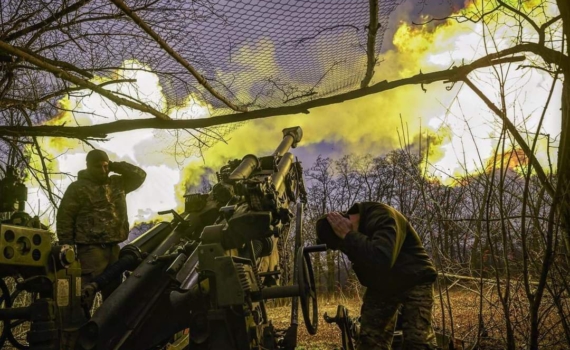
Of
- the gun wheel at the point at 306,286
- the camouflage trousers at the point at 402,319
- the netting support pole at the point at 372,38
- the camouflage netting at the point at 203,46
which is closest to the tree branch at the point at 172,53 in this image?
the camouflage netting at the point at 203,46

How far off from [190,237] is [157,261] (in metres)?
0.80

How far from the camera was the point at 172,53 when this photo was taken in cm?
451

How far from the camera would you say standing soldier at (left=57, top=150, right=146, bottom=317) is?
19.1ft

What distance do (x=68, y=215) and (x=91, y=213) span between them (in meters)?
0.27

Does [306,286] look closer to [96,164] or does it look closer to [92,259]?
[92,259]

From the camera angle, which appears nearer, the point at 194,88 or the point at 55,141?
the point at 194,88

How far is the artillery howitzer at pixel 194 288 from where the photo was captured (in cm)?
349

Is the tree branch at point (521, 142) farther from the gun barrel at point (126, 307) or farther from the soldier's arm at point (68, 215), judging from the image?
the soldier's arm at point (68, 215)

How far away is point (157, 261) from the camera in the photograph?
4.97 metres

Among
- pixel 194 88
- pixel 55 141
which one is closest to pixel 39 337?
pixel 194 88

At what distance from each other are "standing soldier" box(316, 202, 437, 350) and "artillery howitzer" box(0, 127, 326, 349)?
37 centimetres

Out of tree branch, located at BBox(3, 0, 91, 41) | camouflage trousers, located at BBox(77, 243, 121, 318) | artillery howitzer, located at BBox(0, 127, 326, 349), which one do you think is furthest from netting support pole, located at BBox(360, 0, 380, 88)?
camouflage trousers, located at BBox(77, 243, 121, 318)

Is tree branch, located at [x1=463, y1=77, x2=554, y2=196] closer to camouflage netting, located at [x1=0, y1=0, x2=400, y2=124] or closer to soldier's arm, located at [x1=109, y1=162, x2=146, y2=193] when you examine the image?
camouflage netting, located at [x1=0, y1=0, x2=400, y2=124]

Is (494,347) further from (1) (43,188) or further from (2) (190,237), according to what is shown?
(1) (43,188)
